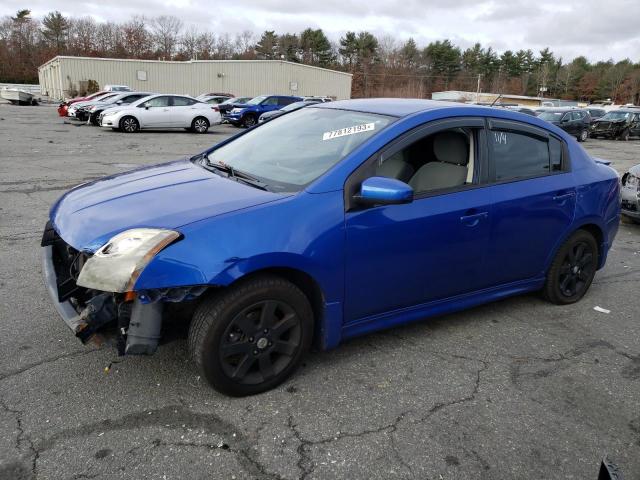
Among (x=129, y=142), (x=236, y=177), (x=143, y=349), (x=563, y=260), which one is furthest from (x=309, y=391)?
(x=129, y=142)

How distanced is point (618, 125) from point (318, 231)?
98.9 ft

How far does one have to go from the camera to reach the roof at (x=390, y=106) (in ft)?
11.6

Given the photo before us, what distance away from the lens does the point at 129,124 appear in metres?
20.1

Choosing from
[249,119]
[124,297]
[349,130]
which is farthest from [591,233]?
[249,119]

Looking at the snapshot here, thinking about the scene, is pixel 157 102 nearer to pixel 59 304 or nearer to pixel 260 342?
pixel 59 304

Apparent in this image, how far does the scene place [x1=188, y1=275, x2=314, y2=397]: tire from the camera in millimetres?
2703

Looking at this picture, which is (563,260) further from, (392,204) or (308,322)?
(308,322)

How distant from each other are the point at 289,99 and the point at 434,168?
80.4 ft

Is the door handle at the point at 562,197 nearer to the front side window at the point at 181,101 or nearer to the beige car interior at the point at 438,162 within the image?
the beige car interior at the point at 438,162

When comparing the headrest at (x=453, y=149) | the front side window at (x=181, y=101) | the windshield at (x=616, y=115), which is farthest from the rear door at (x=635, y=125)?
the headrest at (x=453, y=149)

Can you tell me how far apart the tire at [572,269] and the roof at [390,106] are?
1508mm

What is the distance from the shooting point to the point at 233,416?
2744 millimetres

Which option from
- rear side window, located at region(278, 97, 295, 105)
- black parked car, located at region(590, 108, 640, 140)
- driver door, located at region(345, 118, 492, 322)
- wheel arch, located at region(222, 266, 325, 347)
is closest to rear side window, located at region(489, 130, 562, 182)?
driver door, located at region(345, 118, 492, 322)

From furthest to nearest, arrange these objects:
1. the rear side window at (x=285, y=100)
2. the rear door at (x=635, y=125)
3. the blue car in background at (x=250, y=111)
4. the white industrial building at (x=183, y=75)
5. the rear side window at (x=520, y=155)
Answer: the white industrial building at (x=183, y=75)
the rear door at (x=635, y=125)
the rear side window at (x=285, y=100)
the blue car in background at (x=250, y=111)
the rear side window at (x=520, y=155)
